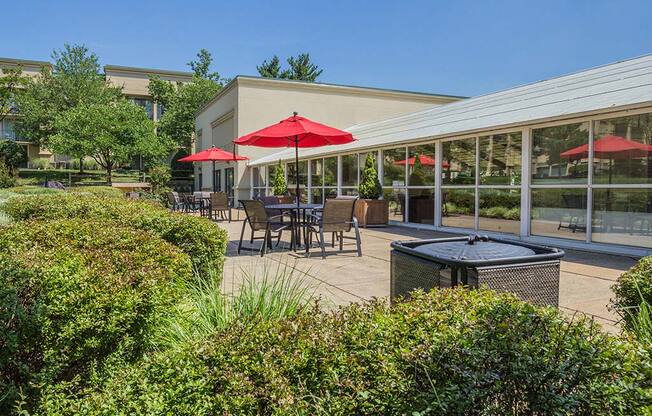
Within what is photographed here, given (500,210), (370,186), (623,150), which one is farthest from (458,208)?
(623,150)

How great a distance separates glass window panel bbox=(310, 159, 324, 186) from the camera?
1736cm

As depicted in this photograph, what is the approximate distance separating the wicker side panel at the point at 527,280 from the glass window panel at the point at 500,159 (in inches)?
267

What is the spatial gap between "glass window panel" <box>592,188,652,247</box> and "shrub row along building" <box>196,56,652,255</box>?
0.01m

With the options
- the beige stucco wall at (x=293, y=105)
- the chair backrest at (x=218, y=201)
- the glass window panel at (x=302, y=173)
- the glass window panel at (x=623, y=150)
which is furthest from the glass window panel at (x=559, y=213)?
the beige stucco wall at (x=293, y=105)

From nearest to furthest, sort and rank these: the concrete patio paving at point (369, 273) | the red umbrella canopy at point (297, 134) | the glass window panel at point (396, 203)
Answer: the concrete patio paving at point (369, 273) < the red umbrella canopy at point (297, 134) < the glass window panel at point (396, 203)

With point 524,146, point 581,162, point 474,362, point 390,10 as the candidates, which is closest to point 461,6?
point 390,10

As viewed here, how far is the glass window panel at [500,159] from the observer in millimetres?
9047

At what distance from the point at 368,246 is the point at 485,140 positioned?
399 cm

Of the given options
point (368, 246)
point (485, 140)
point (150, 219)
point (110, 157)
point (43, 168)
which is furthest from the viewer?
point (43, 168)

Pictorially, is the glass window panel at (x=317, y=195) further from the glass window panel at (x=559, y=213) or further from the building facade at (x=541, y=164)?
the glass window panel at (x=559, y=213)

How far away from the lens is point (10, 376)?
78.4 inches

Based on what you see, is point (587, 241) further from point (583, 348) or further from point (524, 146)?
point (583, 348)

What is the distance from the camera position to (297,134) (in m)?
7.54

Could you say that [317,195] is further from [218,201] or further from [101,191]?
[101,191]
